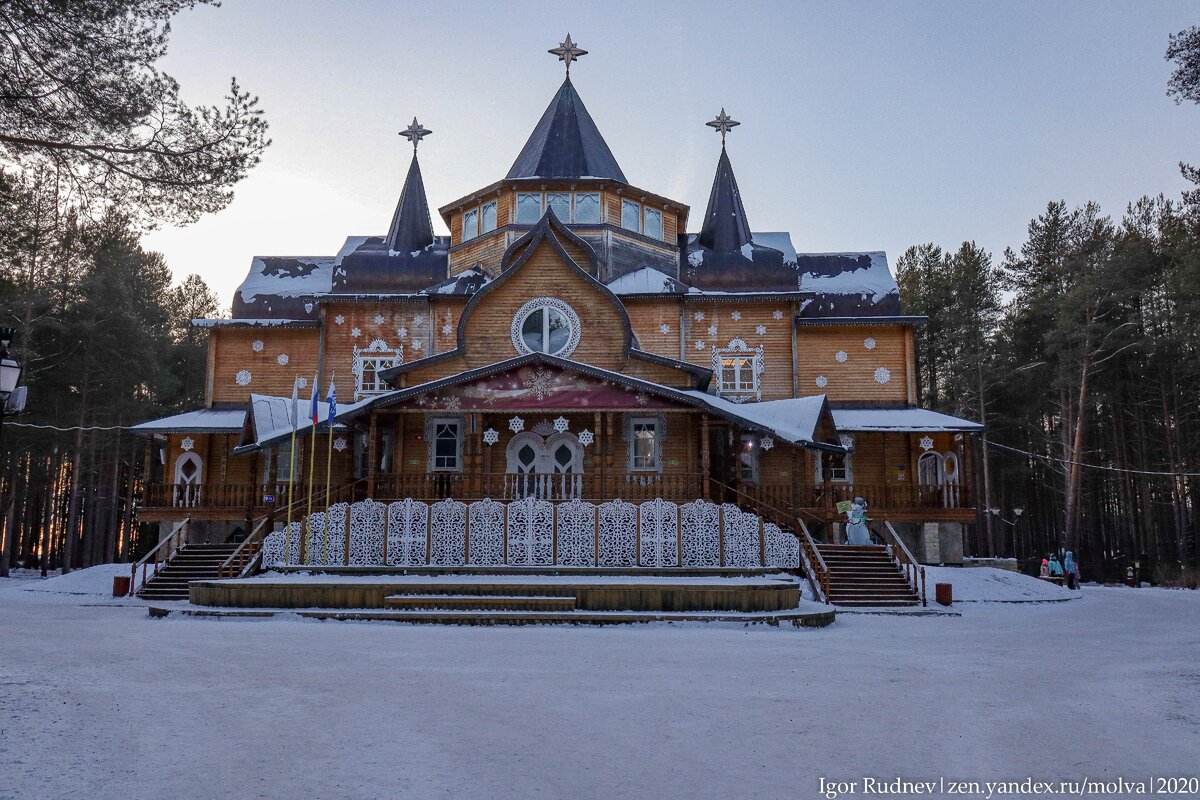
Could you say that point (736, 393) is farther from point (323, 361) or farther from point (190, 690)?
point (190, 690)

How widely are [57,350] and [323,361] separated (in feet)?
45.7

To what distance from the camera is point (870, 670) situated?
10.2 meters

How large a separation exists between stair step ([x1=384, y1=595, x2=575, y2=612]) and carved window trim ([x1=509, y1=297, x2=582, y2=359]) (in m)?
11.6

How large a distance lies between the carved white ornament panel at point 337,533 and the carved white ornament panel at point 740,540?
7808 millimetres

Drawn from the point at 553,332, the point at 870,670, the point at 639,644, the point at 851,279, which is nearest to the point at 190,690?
the point at 639,644

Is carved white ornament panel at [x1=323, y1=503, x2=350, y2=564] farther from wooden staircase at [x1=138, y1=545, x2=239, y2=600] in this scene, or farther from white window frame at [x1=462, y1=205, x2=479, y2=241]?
white window frame at [x1=462, y1=205, x2=479, y2=241]

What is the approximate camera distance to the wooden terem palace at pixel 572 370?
914 inches

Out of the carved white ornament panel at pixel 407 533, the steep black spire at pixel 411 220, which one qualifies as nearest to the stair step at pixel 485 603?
the carved white ornament panel at pixel 407 533

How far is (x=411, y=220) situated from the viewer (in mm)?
34312

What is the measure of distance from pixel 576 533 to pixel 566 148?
16940 mm

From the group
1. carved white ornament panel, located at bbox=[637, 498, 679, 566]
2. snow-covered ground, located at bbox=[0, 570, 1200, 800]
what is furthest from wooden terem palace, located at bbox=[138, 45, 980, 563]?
snow-covered ground, located at bbox=[0, 570, 1200, 800]

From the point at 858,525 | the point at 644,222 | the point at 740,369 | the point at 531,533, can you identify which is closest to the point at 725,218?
the point at 644,222

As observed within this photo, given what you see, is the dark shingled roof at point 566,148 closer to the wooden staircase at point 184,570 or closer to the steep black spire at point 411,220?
the steep black spire at point 411,220

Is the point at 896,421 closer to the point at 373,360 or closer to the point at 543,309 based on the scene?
the point at 543,309
